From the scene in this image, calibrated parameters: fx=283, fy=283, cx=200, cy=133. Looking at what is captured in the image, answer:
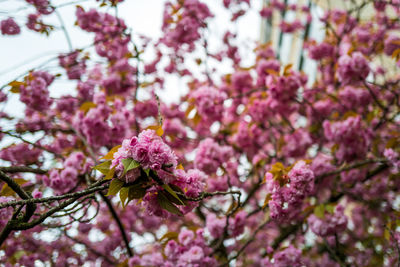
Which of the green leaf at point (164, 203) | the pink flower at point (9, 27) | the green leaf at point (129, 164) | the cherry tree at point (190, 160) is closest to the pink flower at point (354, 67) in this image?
the cherry tree at point (190, 160)

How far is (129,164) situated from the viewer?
3.35 feet

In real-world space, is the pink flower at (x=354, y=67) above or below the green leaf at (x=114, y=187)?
above

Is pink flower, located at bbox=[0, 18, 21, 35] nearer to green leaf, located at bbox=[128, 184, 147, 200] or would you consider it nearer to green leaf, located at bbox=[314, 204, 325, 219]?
green leaf, located at bbox=[128, 184, 147, 200]

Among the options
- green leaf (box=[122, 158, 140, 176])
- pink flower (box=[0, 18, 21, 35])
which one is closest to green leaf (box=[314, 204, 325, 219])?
green leaf (box=[122, 158, 140, 176])

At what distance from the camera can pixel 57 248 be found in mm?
2918

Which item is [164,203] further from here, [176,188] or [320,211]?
[320,211]

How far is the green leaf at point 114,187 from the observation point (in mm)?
1050

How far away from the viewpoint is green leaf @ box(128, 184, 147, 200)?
43.9 inches

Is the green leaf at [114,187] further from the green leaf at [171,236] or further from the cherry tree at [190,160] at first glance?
the green leaf at [171,236]

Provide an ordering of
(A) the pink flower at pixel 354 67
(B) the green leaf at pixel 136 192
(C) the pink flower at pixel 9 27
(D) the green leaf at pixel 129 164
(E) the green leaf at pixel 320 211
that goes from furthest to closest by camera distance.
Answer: (A) the pink flower at pixel 354 67
(C) the pink flower at pixel 9 27
(E) the green leaf at pixel 320 211
(B) the green leaf at pixel 136 192
(D) the green leaf at pixel 129 164

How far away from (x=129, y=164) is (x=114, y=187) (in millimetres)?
115

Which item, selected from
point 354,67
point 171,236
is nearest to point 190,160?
point 171,236

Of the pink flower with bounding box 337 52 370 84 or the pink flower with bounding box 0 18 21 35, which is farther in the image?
the pink flower with bounding box 337 52 370 84

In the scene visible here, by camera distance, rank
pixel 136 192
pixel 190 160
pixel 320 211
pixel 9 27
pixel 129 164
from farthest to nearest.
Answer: pixel 190 160 → pixel 9 27 → pixel 320 211 → pixel 136 192 → pixel 129 164
